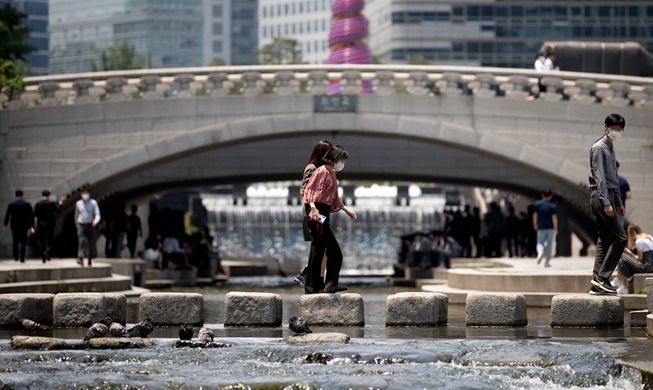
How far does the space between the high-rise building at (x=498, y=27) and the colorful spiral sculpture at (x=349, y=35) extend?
61.5 m

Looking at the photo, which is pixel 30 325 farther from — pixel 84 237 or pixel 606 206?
pixel 84 237

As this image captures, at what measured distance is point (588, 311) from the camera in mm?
20234

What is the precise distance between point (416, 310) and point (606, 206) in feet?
9.35

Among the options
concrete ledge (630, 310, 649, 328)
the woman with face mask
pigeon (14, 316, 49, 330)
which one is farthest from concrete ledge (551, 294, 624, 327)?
pigeon (14, 316, 49, 330)

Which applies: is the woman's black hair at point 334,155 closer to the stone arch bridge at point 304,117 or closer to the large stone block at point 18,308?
the large stone block at point 18,308

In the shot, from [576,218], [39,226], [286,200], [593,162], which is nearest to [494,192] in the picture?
[286,200]

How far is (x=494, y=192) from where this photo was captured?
277 feet

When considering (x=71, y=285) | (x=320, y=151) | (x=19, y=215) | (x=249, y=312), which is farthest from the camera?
(x=19, y=215)

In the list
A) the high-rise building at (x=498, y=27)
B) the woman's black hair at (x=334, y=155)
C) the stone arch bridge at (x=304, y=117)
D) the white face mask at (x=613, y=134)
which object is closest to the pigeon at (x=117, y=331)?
the woman's black hair at (x=334, y=155)

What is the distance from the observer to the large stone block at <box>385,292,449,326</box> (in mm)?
20922

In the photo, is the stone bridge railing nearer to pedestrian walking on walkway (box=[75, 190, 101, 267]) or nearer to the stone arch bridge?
the stone arch bridge

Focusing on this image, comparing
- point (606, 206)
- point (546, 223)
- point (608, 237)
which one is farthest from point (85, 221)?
point (606, 206)

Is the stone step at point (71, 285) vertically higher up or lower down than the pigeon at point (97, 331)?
lower down

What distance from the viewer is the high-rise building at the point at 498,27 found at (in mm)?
138125
